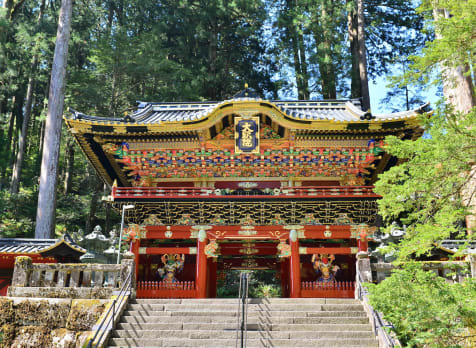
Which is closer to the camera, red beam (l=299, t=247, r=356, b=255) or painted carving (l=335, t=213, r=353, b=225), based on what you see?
red beam (l=299, t=247, r=356, b=255)

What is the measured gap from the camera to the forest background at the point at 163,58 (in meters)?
21.9

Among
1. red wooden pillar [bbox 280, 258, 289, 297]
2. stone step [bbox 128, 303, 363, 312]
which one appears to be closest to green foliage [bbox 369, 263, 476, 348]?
stone step [bbox 128, 303, 363, 312]

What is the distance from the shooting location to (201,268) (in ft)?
39.1

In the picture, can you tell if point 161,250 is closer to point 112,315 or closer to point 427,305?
point 112,315

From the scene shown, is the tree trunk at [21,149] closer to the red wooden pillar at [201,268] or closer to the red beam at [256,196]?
the red beam at [256,196]

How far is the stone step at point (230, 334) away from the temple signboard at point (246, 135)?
5.50 metres

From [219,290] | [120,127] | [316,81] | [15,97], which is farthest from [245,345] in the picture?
[15,97]

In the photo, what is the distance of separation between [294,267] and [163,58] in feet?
50.8

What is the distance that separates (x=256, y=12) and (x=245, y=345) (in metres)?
21.3

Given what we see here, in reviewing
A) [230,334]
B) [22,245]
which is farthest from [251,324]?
[22,245]

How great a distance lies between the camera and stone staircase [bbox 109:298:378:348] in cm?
812

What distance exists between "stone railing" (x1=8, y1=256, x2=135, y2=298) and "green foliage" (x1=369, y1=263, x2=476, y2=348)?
636 centimetres

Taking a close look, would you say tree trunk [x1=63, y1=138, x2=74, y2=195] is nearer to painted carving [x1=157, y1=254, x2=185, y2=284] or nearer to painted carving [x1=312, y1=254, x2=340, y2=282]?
painted carving [x1=157, y1=254, x2=185, y2=284]

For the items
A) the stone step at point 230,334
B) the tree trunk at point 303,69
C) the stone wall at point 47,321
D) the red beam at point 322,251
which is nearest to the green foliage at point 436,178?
the stone step at point 230,334
